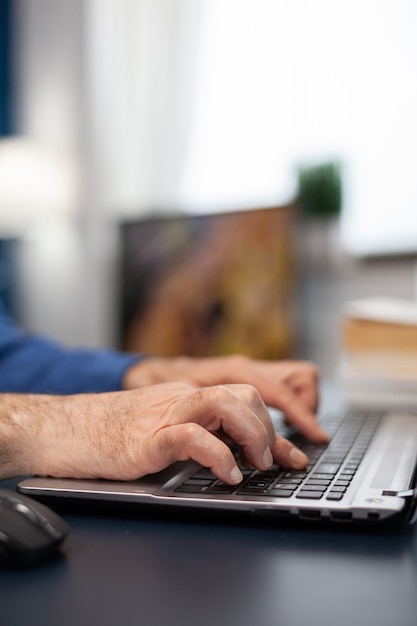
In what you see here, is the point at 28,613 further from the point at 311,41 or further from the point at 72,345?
the point at 72,345

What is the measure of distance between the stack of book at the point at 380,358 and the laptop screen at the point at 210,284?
931 millimetres

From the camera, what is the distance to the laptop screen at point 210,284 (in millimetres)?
2152

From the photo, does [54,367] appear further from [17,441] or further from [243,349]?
[243,349]

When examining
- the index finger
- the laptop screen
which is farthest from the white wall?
the index finger

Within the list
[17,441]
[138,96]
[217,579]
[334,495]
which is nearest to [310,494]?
[334,495]

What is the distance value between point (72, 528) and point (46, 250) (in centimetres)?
316

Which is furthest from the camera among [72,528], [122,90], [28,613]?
[122,90]

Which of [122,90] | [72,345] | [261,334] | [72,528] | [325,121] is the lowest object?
[72,345]

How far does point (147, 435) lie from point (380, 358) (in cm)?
68

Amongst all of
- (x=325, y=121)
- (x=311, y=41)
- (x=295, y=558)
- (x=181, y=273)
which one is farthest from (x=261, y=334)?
(x=295, y=558)

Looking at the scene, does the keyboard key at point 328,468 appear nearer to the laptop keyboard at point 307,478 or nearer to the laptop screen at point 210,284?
the laptop keyboard at point 307,478

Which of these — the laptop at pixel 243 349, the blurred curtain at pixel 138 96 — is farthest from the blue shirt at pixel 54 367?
the blurred curtain at pixel 138 96

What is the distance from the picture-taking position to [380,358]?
3.81 ft

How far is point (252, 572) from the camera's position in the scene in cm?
41
